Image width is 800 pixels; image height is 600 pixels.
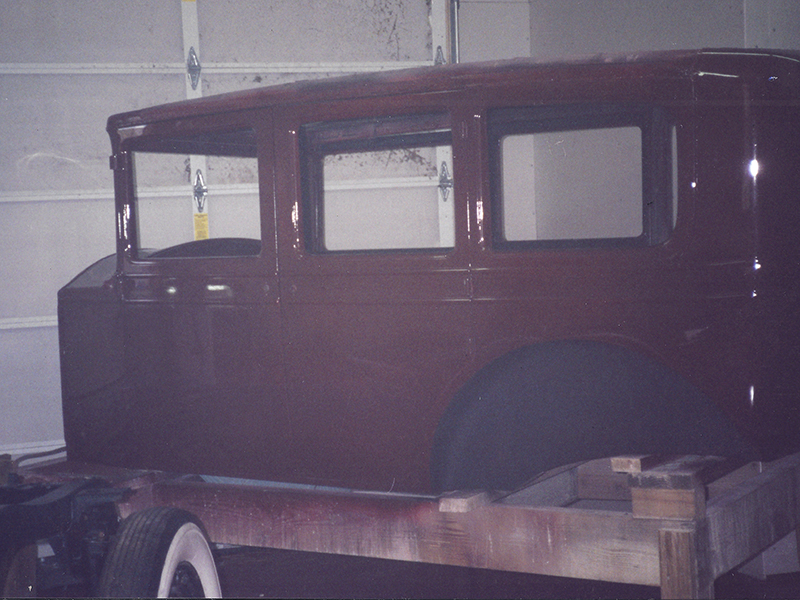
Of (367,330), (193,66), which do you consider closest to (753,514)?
(367,330)

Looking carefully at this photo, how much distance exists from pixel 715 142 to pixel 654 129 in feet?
2.20

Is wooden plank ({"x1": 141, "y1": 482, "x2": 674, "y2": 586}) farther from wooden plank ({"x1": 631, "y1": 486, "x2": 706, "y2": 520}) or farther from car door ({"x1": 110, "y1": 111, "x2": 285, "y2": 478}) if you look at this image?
car door ({"x1": 110, "y1": 111, "x2": 285, "y2": 478})

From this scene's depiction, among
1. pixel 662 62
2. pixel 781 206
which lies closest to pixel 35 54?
pixel 662 62

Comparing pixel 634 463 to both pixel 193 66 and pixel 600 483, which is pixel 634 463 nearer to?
pixel 600 483

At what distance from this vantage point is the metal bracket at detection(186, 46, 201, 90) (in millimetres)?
5516

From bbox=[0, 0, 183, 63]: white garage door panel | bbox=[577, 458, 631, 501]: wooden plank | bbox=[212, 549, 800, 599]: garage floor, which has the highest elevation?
bbox=[0, 0, 183, 63]: white garage door panel


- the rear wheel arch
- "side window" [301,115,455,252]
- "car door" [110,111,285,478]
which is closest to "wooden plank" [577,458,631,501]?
the rear wheel arch

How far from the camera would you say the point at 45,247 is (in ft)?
17.8

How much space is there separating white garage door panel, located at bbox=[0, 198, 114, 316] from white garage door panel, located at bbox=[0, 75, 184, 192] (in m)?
0.14

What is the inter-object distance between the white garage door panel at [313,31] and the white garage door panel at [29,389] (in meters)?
2.20

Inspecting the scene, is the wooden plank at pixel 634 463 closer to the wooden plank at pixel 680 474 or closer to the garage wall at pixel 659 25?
the wooden plank at pixel 680 474

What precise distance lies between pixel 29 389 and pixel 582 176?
3867 millimetres

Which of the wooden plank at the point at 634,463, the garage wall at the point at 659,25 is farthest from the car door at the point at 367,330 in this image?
the garage wall at the point at 659,25

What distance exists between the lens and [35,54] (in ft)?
17.6
